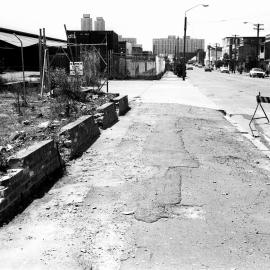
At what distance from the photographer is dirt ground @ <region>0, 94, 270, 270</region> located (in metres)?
4.16

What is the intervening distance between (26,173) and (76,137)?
109 inches

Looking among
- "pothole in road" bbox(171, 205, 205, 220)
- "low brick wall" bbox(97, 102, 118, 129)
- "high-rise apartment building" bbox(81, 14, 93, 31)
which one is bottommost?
"pothole in road" bbox(171, 205, 205, 220)

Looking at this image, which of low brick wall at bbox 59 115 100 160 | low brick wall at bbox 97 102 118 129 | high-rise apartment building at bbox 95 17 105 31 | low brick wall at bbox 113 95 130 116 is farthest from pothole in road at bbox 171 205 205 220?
high-rise apartment building at bbox 95 17 105 31

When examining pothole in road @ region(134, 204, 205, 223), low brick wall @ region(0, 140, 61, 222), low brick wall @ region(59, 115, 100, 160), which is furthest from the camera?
low brick wall @ region(59, 115, 100, 160)

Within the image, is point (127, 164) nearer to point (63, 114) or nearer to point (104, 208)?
point (104, 208)

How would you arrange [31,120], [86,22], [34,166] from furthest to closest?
[86,22], [31,120], [34,166]

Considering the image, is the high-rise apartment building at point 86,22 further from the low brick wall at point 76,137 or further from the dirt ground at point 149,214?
the dirt ground at point 149,214

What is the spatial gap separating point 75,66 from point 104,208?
12266 millimetres

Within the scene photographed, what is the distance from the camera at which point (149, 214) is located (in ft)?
17.3

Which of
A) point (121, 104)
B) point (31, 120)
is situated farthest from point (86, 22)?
point (31, 120)

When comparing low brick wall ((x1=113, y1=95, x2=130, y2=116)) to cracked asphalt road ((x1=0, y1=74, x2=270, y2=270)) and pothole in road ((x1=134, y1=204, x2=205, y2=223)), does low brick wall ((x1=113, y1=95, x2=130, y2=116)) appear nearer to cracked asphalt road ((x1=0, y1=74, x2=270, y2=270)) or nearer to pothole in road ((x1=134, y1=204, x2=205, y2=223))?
cracked asphalt road ((x1=0, y1=74, x2=270, y2=270))

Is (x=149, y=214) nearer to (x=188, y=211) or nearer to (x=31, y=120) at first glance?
(x=188, y=211)

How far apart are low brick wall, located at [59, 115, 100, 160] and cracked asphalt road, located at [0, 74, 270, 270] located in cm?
18

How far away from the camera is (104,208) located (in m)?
5.50
